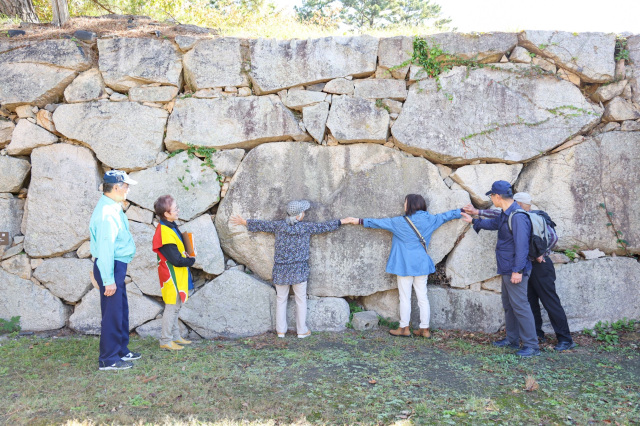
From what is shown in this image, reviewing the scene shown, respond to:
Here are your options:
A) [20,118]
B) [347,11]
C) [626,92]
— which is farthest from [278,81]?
[347,11]

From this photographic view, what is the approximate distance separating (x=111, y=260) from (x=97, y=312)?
5.46 ft

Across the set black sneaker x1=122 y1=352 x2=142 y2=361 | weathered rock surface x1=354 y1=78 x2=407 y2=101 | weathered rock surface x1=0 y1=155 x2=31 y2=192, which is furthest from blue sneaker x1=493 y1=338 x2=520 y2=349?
Answer: weathered rock surface x1=0 y1=155 x2=31 y2=192

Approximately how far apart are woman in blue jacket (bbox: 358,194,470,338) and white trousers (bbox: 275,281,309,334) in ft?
3.31

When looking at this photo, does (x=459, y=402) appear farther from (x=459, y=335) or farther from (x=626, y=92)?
(x=626, y=92)

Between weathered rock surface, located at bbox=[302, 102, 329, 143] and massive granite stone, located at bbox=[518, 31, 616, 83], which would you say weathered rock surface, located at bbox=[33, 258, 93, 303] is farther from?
massive granite stone, located at bbox=[518, 31, 616, 83]

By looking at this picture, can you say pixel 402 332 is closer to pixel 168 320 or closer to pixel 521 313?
pixel 521 313

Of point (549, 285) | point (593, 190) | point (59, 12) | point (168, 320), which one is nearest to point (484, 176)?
point (593, 190)

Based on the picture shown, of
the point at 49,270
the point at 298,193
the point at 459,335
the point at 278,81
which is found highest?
the point at 278,81

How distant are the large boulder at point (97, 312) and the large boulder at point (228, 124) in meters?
1.91

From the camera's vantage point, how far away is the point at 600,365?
425 cm

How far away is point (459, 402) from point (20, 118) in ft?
19.1

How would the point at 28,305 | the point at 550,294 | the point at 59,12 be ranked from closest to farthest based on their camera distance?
the point at 550,294, the point at 28,305, the point at 59,12

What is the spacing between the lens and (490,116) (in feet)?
17.6

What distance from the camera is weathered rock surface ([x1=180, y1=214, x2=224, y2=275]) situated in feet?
17.5
